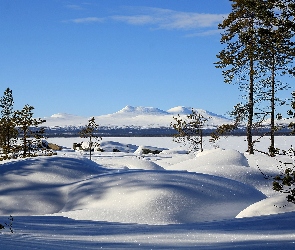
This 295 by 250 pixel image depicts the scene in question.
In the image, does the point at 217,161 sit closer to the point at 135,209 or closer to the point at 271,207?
the point at 135,209

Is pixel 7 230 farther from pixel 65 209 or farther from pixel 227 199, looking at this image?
pixel 227 199

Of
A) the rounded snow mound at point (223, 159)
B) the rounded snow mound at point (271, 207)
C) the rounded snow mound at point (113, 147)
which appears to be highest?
→ the rounded snow mound at point (223, 159)

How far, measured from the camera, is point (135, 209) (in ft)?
29.1

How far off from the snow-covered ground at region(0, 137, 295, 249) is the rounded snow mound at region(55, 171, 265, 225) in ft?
0.06

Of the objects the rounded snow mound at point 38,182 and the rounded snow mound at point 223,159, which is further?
the rounded snow mound at point 223,159

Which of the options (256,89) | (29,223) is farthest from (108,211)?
(256,89)

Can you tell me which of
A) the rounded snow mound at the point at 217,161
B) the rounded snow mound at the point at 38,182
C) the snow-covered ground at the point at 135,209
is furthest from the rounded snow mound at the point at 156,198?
the rounded snow mound at the point at 217,161

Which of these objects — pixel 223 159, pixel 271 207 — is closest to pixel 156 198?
pixel 271 207

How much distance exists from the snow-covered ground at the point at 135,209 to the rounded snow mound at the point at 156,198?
0.8 inches

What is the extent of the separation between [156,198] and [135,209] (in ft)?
1.79

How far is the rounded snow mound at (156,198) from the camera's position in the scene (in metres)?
8.70

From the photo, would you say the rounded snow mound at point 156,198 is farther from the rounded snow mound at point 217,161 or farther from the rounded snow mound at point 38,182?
the rounded snow mound at point 217,161

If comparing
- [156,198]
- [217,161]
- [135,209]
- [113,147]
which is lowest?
[113,147]

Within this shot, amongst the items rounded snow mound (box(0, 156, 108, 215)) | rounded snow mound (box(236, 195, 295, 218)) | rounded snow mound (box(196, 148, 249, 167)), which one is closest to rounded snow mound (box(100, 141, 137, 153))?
rounded snow mound (box(196, 148, 249, 167))
